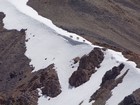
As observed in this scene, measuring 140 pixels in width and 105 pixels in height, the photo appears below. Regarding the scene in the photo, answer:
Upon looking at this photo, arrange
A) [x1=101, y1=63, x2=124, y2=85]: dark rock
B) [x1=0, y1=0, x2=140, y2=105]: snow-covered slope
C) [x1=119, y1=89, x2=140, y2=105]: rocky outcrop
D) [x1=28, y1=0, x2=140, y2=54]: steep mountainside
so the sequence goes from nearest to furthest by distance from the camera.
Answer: [x1=119, y1=89, x2=140, y2=105]: rocky outcrop → [x1=0, y1=0, x2=140, y2=105]: snow-covered slope → [x1=101, y1=63, x2=124, y2=85]: dark rock → [x1=28, y1=0, x2=140, y2=54]: steep mountainside

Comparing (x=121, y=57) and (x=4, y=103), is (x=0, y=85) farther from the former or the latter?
(x=121, y=57)

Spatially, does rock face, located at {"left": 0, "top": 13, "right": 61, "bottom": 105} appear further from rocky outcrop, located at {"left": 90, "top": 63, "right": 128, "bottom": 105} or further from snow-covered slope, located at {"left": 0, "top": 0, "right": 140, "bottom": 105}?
rocky outcrop, located at {"left": 90, "top": 63, "right": 128, "bottom": 105}

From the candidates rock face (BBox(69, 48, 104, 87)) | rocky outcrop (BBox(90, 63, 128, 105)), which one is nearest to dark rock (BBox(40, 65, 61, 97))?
rock face (BBox(69, 48, 104, 87))

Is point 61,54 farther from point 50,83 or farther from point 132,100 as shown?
point 132,100

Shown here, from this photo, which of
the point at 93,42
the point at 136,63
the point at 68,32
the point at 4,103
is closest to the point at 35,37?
the point at 68,32

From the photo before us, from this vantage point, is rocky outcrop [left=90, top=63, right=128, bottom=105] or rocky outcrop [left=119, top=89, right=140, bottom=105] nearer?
rocky outcrop [left=119, top=89, right=140, bottom=105]

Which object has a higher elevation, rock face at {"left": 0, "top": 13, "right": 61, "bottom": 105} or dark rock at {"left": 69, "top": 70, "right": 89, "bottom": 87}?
dark rock at {"left": 69, "top": 70, "right": 89, "bottom": 87}
